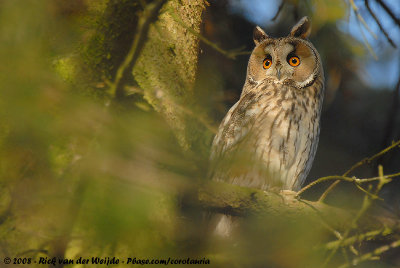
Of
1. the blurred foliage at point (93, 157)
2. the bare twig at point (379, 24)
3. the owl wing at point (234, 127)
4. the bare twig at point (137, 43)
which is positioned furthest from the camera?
the owl wing at point (234, 127)

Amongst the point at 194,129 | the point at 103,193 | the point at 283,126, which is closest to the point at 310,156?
the point at 283,126

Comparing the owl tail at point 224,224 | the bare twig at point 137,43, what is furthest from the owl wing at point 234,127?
the bare twig at point 137,43

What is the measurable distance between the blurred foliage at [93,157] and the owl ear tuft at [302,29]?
3.06ft

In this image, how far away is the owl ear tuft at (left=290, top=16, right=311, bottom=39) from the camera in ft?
7.43

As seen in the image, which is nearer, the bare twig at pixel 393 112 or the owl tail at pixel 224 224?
the bare twig at pixel 393 112

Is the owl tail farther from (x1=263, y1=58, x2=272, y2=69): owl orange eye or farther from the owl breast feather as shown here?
(x1=263, y1=58, x2=272, y2=69): owl orange eye

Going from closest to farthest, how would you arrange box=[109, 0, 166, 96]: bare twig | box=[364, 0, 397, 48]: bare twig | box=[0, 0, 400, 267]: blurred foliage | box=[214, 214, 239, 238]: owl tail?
box=[0, 0, 400, 267]: blurred foliage → box=[109, 0, 166, 96]: bare twig → box=[364, 0, 397, 48]: bare twig → box=[214, 214, 239, 238]: owl tail

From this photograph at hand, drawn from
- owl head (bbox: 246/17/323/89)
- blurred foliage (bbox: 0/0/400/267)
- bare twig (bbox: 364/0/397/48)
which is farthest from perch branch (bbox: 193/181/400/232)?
owl head (bbox: 246/17/323/89)

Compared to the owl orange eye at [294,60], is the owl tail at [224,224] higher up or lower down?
lower down

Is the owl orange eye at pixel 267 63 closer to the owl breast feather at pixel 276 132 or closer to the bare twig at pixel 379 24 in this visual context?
the owl breast feather at pixel 276 132

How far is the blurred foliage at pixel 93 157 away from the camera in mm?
786

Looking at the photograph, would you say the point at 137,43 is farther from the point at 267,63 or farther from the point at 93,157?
the point at 267,63

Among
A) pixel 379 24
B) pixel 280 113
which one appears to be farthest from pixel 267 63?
pixel 379 24

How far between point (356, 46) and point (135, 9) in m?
1.31
